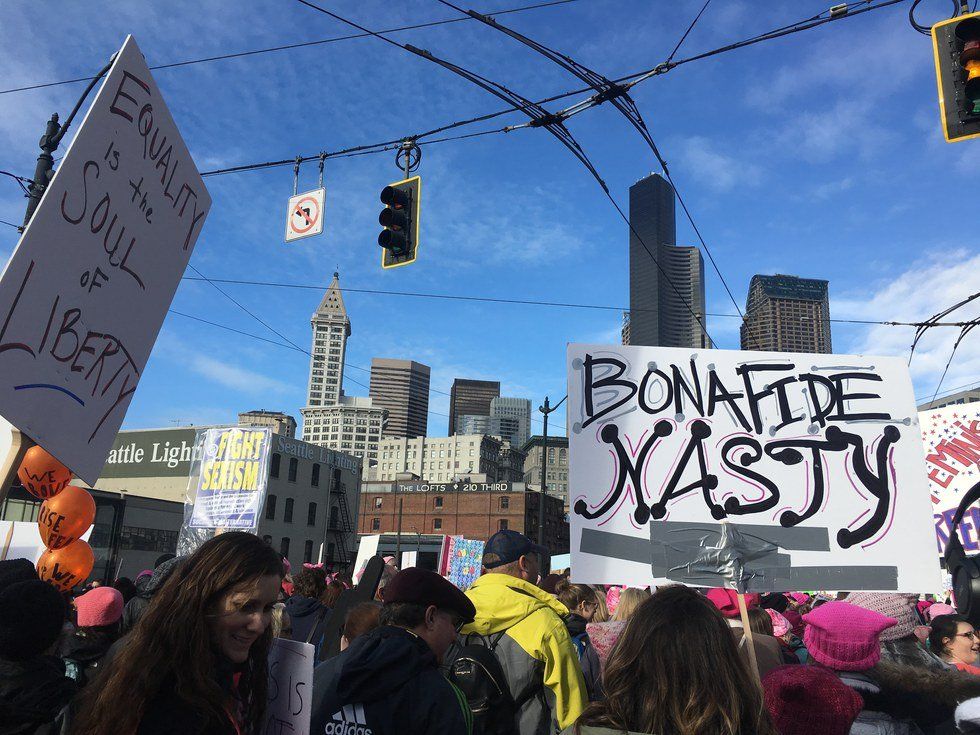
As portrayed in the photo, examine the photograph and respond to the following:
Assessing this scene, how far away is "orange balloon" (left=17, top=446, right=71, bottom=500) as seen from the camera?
7215 millimetres

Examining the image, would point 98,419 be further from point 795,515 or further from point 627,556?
point 795,515

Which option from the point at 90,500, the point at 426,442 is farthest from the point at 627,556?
the point at 426,442

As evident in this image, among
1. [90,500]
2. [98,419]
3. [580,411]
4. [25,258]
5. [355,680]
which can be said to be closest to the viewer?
[25,258]

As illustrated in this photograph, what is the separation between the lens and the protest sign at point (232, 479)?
468 inches

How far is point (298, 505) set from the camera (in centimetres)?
5400

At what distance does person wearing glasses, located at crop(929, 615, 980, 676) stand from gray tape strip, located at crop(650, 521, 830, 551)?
139cm

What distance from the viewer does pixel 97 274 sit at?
248cm

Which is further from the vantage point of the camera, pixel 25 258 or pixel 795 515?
pixel 795 515

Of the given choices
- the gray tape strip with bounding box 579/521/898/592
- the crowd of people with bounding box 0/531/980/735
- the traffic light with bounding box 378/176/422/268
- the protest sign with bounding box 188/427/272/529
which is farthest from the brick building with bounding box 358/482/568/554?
the crowd of people with bounding box 0/531/980/735

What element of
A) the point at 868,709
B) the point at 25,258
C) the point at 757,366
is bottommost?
the point at 868,709

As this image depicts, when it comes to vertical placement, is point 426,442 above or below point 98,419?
above

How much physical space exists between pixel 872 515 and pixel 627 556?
136cm

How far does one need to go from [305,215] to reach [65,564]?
572 cm

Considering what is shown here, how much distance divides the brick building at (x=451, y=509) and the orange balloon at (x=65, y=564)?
72.9m
